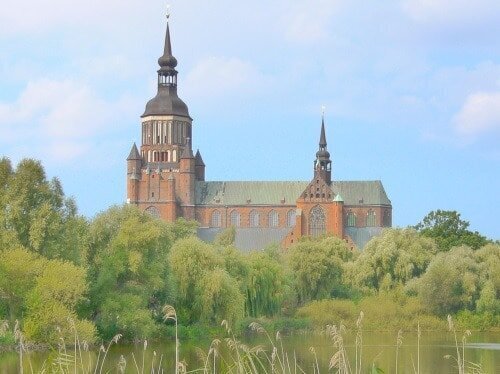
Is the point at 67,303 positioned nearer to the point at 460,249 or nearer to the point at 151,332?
the point at 151,332

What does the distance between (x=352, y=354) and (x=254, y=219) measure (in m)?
79.5

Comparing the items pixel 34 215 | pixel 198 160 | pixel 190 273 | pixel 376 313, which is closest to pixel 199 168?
pixel 198 160

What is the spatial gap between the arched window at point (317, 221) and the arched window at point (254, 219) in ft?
26.5

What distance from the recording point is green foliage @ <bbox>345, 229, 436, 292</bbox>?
58.0 m

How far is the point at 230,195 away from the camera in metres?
111

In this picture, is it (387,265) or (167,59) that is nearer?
(387,265)

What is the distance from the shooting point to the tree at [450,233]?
234 feet

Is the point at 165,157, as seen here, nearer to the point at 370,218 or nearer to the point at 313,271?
the point at 370,218

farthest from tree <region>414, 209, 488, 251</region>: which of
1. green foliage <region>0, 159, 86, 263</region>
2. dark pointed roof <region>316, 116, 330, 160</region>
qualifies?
green foliage <region>0, 159, 86, 263</region>

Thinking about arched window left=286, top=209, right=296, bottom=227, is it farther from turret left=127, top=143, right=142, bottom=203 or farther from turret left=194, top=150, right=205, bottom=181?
turret left=127, top=143, right=142, bottom=203

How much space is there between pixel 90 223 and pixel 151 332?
6124 millimetres

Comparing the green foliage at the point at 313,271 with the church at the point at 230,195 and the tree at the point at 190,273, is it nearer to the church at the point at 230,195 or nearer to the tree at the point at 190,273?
the tree at the point at 190,273

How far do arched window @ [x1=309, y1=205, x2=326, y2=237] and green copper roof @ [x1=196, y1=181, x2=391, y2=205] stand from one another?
4190 millimetres

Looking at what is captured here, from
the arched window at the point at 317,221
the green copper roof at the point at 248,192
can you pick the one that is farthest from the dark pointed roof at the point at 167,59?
the arched window at the point at 317,221
